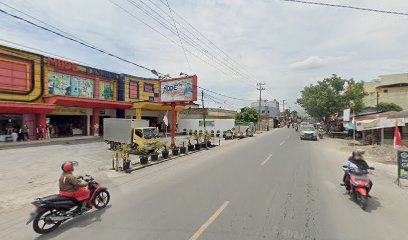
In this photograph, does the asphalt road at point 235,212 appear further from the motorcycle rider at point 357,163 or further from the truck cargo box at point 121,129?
the truck cargo box at point 121,129

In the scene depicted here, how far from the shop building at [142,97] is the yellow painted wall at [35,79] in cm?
1107

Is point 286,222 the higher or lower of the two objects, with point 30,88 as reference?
lower

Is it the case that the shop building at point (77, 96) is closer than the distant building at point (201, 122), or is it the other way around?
the shop building at point (77, 96)

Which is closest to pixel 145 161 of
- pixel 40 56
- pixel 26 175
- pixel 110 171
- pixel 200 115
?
pixel 110 171

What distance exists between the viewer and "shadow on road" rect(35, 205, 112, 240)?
5.29m

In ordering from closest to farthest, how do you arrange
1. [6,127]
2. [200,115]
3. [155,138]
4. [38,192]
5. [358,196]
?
[358,196]
[38,192]
[155,138]
[6,127]
[200,115]

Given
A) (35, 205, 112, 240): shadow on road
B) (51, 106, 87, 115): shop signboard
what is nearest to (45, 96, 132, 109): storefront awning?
(51, 106, 87, 115): shop signboard

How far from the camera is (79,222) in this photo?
5.94 meters

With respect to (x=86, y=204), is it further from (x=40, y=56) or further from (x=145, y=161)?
(x=40, y=56)

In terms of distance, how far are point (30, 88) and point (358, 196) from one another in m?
28.9

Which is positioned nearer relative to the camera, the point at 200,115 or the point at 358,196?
the point at 358,196

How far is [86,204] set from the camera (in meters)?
6.32

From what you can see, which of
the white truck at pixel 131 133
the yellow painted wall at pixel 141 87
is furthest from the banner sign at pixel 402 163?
the yellow painted wall at pixel 141 87

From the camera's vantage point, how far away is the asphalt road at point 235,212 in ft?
16.9
